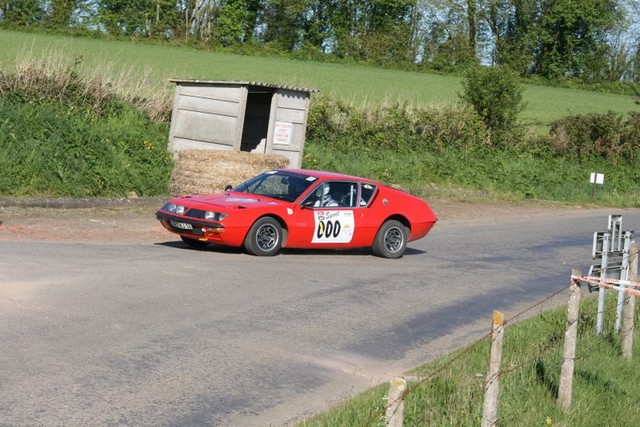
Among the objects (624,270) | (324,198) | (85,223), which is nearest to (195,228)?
(324,198)

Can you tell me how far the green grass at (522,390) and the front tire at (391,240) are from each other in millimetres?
5922

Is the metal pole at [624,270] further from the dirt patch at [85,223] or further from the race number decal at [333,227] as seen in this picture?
the dirt patch at [85,223]

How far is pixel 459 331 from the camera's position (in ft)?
39.8

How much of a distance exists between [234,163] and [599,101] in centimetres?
4612

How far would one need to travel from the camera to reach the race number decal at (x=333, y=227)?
16.9 metres

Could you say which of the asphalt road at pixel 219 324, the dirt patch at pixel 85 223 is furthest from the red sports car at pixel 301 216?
the dirt patch at pixel 85 223

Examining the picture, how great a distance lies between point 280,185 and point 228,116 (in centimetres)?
888

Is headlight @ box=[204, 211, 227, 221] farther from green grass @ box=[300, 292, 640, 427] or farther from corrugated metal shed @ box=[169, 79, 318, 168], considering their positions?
corrugated metal shed @ box=[169, 79, 318, 168]

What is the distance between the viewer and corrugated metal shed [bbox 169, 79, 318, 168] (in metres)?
25.8

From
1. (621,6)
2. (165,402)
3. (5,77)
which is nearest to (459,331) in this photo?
(165,402)

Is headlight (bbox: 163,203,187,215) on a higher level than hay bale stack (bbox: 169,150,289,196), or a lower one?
lower

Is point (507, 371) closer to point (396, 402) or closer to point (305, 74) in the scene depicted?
point (396, 402)

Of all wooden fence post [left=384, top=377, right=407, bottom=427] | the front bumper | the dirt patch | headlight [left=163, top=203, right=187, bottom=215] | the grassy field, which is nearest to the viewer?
wooden fence post [left=384, top=377, right=407, bottom=427]

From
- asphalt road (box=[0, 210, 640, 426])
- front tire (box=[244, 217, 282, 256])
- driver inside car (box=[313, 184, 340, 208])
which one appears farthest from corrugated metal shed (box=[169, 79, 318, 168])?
front tire (box=[244, 217, 282, 256])
